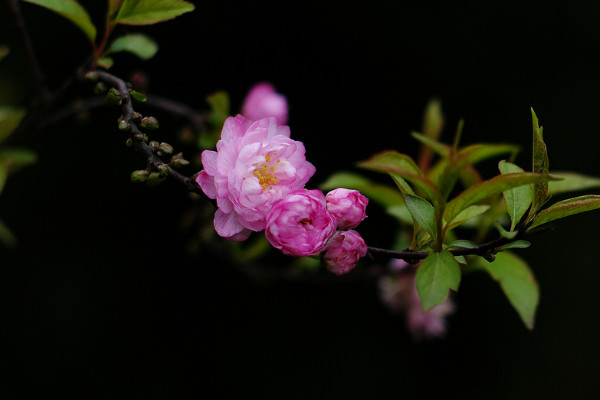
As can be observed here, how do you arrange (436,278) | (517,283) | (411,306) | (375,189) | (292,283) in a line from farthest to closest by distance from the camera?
(292,283)
(411,306)
(375,189)
(517,283)
(436,278)

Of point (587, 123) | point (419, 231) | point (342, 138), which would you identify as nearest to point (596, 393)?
point (587, 123)

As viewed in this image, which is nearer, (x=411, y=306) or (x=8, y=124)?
(x=8, y=124)

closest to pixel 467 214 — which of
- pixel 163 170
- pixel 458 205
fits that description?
pixel 458 205

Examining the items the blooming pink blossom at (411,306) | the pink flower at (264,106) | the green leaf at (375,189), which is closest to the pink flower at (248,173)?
the green leaf at (375,189)

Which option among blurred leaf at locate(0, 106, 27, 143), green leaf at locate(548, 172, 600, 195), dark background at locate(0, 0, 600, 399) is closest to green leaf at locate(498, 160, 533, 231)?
green leaf at locate(548, 172, 600, 195)

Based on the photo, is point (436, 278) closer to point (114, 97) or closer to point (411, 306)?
point (114, 97)

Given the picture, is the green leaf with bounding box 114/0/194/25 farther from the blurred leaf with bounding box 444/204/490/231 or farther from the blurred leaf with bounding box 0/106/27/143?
the blurred leaf with bounding box 444/204/490/231

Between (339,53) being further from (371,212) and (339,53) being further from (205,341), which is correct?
(205,341)
